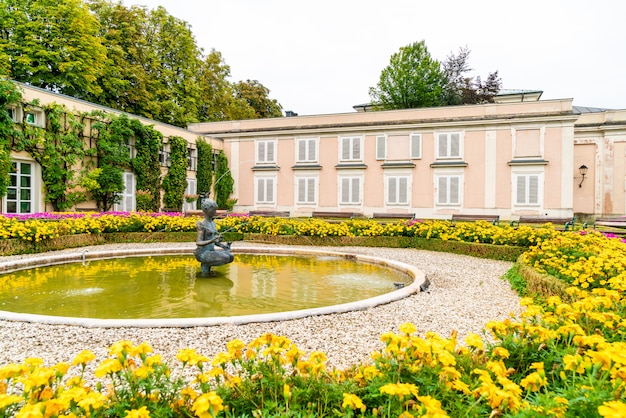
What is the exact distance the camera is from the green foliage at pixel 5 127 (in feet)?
48.2

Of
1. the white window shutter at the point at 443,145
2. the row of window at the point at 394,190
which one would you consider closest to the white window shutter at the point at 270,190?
the row of window at the point at 394,190

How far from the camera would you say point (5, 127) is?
14.9 metres

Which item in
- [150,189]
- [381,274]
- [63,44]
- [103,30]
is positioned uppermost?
[103,30]

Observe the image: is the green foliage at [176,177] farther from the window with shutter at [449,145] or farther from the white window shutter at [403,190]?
the window with shutter at [449,145]

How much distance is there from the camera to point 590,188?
77.7 ft

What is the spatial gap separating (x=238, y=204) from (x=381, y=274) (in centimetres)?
1996

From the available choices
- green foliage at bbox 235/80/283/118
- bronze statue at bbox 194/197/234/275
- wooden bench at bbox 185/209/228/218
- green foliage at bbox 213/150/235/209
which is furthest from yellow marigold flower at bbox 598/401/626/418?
green foliage at bbox 235/80/283/118

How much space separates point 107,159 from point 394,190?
16391 millimetres

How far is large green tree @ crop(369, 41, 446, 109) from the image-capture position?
110 feet

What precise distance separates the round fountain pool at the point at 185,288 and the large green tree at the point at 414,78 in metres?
26.9

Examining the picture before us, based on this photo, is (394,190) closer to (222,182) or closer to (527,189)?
(527,189)

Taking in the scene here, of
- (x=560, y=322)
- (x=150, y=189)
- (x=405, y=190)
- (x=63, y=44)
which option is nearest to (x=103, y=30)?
(x=63, y=44)

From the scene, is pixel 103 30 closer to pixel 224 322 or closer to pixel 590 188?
pixel 224 322

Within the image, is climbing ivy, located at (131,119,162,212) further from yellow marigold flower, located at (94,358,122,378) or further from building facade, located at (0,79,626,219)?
yellow marigold flower, located at (94,358,122,378)
